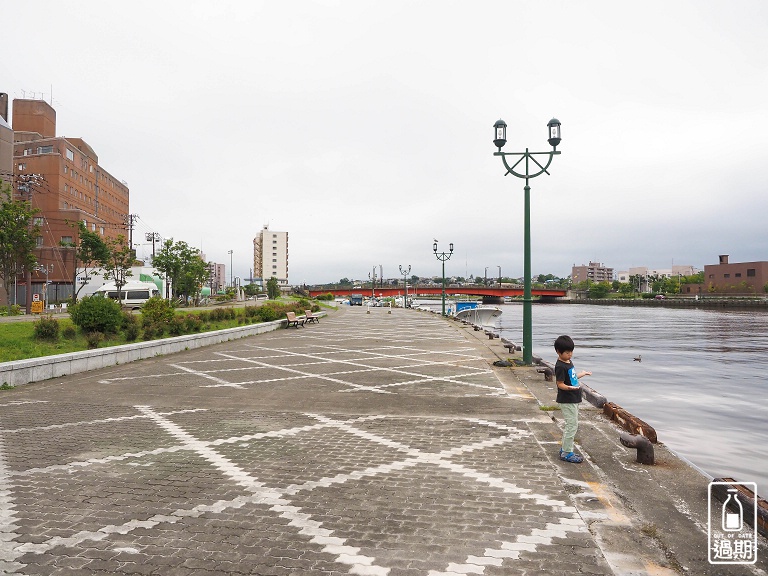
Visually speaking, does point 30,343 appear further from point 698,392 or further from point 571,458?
point 698,392

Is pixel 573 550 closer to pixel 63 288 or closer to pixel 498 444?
pixel 498 444

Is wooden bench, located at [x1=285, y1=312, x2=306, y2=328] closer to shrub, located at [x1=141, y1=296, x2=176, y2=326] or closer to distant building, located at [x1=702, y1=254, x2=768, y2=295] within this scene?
shrub, located at [x1=141, y1=296, x2=176, y2=326]

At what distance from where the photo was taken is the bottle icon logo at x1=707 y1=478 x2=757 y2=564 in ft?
10.8

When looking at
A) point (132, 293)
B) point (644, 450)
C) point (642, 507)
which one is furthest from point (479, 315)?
point (642, 507)

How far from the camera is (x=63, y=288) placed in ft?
158

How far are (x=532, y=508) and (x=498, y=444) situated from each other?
5.67ft

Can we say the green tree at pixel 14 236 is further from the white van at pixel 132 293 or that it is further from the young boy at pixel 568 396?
the young boy at pixel 568 396

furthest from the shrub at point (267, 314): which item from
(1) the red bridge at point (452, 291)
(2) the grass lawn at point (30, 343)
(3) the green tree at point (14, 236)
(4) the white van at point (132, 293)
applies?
(1) the red bridge at point (452, 291)

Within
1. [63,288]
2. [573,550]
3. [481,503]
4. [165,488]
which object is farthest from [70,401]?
[63,288]

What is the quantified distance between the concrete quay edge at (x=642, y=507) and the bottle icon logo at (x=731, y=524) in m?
0.05

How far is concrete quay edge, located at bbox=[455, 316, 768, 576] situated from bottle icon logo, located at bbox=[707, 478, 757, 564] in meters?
0.05

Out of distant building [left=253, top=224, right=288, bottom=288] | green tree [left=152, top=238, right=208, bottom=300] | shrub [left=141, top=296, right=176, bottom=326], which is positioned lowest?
shrub [left=141, top=296, right=176, bottom=326]

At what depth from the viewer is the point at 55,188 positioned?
176ft

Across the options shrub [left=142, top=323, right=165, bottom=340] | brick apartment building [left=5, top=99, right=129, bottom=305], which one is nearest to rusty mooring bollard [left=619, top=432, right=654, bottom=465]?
shrub [left=142, top=323, right=165, bottom=340]
